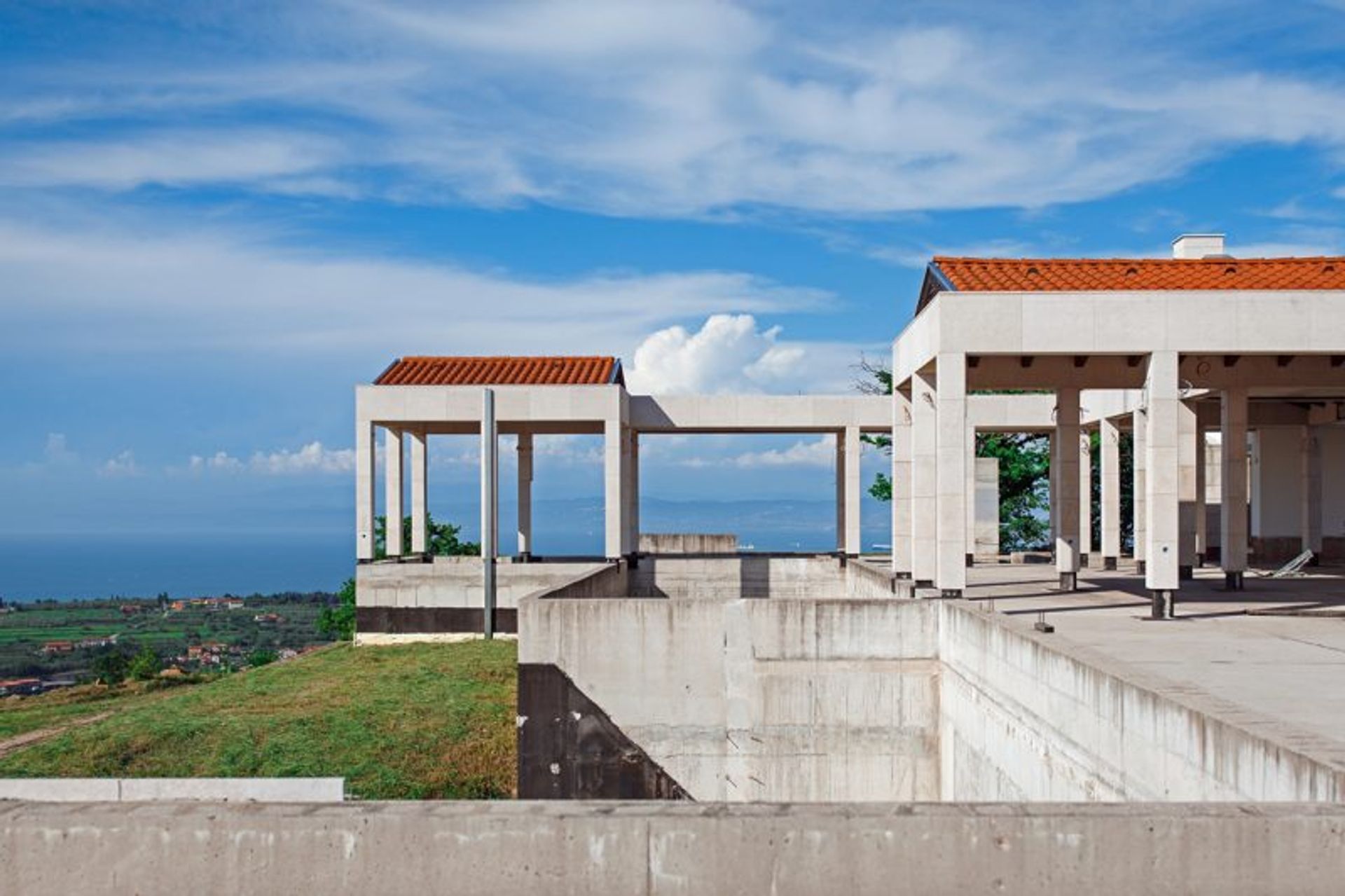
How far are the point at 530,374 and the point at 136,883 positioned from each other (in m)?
34.8

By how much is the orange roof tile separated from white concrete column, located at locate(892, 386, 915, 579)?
4.01 metres

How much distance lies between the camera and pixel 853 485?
43.4 m

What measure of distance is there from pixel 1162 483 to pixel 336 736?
53.4ft

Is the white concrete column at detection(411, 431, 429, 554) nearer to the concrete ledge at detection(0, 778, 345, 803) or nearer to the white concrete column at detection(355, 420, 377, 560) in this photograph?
the white concrete column at detection(355, 420, 377, 560)

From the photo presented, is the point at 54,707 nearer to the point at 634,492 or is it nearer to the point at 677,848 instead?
the point at 634,492

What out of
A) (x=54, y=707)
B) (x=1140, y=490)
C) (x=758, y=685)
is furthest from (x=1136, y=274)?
(x=54, y=707)

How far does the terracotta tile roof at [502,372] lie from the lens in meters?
40.0

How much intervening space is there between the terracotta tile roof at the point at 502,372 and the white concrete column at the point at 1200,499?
18.8m

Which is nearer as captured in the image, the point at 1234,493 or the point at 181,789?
the point at 181,789

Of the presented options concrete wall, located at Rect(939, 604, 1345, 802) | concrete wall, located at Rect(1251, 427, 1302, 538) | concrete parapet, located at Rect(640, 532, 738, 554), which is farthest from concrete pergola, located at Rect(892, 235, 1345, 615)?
concrete parapet, located at Rect(640, 532, 738, 554)

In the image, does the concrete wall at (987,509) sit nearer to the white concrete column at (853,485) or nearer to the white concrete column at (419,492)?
the white concrete column at (853,485)

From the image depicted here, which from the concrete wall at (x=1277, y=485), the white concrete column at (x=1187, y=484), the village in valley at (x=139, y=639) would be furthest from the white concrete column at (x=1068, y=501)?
the village in valley at (x=139, y=639)

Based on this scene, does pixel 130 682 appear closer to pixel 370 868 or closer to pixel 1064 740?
pixel 1064 740

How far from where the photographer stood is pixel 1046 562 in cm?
4231
